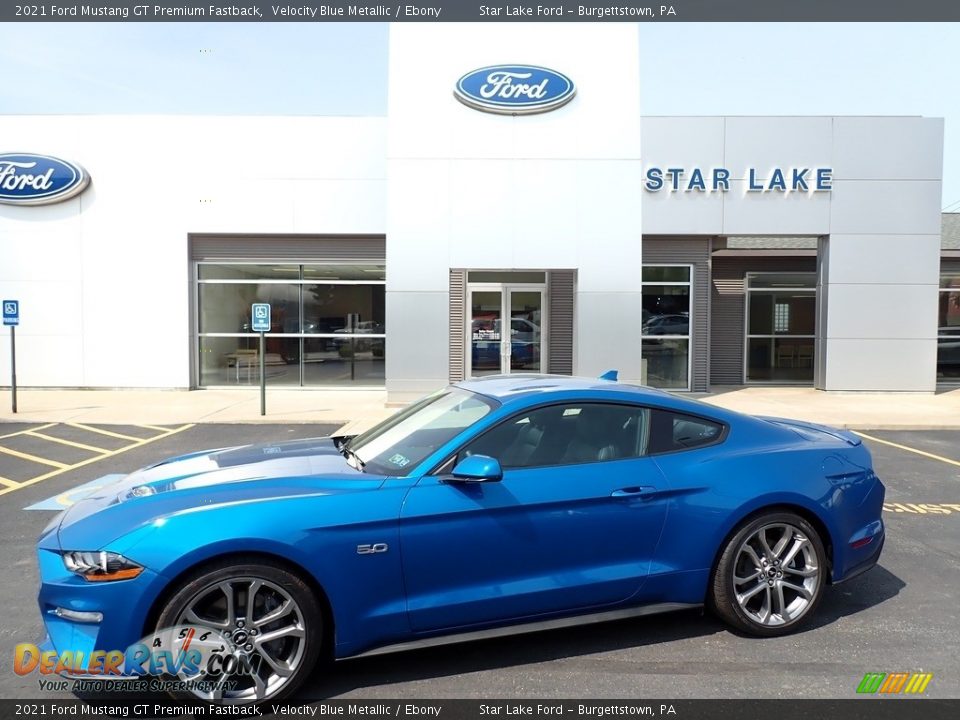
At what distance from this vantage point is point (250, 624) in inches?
120

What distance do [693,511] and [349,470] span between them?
178 centimetres

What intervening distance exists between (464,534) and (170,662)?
4.44 ft

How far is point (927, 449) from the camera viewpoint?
982 centimetres

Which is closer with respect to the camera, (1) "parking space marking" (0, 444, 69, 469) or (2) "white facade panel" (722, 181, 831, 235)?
(1) "parking space marking" (0, 444, 69, 469)

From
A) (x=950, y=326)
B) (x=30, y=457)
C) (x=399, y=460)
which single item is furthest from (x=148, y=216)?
(x=950, y=326)

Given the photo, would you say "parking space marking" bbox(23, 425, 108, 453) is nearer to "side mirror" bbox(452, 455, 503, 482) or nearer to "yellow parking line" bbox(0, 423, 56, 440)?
"yellow parking line" bbox(0, 423, 56, 440)

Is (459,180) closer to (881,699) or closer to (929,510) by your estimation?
(929,510)

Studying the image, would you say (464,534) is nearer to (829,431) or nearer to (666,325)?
(829,431)

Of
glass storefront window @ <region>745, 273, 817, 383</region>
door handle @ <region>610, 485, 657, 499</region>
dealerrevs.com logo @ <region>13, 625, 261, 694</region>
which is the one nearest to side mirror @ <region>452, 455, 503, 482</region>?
door handle @ <region>610, 485, 657, 499</region>

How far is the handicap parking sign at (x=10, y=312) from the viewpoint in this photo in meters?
13.4

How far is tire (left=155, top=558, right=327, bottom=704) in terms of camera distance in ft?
9.81

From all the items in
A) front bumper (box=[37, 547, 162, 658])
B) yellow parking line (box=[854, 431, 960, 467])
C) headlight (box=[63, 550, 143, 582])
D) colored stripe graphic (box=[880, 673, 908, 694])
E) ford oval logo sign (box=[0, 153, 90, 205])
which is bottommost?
colored stripe graphic (box=[880, 673, 908, 694])

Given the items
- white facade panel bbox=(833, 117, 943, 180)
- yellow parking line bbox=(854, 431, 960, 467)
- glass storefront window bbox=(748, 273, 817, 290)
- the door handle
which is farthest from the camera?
glass storefront window bbox=(748, 273, 817, 290)

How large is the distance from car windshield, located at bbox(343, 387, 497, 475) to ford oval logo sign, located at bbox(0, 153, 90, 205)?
50.2ft
